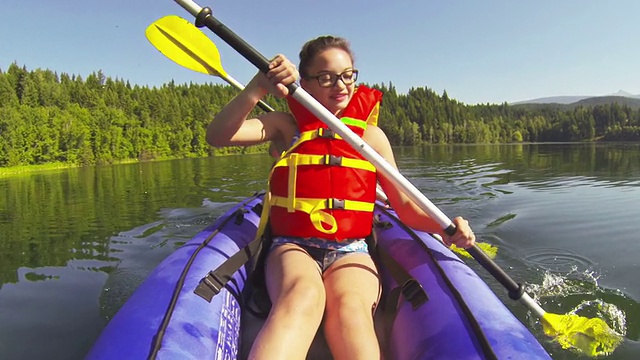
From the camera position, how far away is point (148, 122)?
164 ft

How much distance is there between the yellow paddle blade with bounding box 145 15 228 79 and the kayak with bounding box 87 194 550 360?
3.59 feet

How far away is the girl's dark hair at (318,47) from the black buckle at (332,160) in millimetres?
483

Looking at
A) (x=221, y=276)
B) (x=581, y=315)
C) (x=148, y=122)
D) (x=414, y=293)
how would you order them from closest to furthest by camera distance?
(x=414, y=293) → (x=221, y=276) → (x=581, y=315) → (x=148, y=122)

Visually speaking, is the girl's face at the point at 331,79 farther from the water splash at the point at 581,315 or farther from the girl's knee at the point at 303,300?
the water splash at the point at 581,315

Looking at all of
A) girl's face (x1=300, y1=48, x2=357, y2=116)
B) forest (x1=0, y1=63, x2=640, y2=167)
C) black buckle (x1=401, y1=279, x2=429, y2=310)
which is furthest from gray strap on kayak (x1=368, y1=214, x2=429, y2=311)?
forest (x1=0, y1=63, x2=640, y2=167)

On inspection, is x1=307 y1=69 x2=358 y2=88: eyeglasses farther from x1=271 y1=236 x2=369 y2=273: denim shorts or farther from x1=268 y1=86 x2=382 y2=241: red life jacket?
x1=271 y1=236 x2=369 y2=273: denim shorts

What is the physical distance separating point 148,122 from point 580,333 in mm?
52663

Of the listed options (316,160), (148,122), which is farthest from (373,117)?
(148,122)

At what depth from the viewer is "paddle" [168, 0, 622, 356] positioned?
214 cm

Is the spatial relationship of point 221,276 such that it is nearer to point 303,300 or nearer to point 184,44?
point 303,300

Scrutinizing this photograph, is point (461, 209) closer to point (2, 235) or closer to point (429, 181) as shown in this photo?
point (429, 181)

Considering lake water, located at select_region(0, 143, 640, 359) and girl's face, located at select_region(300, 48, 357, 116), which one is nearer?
girl's face, located at select_region(300, 48, 357, 116)

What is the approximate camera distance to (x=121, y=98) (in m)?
54.2

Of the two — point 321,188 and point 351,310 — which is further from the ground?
point 321,188
